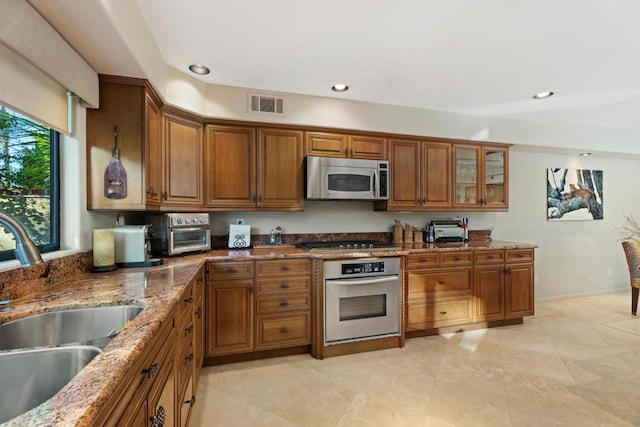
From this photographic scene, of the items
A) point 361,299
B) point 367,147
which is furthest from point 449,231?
point 361,299

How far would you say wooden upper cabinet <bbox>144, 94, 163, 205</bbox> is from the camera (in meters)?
2.08

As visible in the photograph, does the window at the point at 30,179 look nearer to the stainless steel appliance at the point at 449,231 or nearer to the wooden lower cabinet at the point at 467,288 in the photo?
the wooden lower cabinet at the point at 467,288

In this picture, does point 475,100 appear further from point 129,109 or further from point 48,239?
point 48,239

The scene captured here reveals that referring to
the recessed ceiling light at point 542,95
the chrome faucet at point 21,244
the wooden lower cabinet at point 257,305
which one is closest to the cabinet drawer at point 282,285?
the wooden lower cabinet at point 257,305

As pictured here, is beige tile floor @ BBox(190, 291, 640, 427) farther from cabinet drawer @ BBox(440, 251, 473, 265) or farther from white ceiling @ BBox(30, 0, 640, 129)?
white ceiling @ BBox(30, 0, 640, 129)

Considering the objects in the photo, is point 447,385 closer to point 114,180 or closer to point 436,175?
point 436,175

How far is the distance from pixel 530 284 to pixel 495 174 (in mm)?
1336

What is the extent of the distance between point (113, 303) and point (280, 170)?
6.31ft

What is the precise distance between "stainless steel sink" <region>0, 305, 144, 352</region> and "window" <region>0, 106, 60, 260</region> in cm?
43

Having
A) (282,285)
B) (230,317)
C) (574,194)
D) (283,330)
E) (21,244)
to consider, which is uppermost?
(574,194)

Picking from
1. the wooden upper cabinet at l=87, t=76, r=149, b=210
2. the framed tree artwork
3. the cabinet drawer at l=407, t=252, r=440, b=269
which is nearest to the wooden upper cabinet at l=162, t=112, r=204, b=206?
the wooden upper cabinet at l=87, t=76, r=149, b=210

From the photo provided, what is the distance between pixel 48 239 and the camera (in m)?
1.73

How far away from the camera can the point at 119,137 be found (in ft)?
6.61

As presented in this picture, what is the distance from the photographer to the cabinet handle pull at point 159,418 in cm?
103
